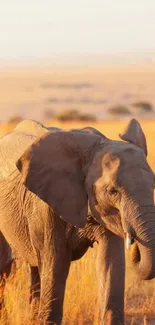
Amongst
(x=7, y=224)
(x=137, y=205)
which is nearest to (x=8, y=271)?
(x=7, y=224)

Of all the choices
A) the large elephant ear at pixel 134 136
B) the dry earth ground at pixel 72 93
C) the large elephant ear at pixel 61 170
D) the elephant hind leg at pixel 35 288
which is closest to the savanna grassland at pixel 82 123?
the dry earth ground at pixel 72 93

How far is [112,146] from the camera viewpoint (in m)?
6.05

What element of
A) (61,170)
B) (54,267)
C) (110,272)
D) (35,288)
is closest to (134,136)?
(61,170)

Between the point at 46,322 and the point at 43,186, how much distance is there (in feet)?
3.10

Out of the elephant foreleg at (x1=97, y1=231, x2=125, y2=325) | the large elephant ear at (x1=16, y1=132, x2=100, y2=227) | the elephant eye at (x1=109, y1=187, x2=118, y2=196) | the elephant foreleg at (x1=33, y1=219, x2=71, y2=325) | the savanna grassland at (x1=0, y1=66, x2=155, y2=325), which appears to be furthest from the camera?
the savanna grassland at (x1=0, y1=66, x2=155, y2=325)

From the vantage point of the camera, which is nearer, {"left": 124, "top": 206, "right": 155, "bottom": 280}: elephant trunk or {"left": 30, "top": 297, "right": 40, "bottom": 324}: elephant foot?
{"left": 124, "top": 206, "right": 155, "bottom": 280}: elephant trunk

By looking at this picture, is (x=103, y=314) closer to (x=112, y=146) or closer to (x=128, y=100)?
(x=112, y=146)

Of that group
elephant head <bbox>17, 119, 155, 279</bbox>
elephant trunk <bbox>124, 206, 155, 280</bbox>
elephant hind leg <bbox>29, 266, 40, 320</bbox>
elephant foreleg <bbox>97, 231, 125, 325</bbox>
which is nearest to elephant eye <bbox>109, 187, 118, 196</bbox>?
elephant head <bbox>17, 119, 155, 279</bbox>

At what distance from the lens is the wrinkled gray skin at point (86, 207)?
18.6 ft

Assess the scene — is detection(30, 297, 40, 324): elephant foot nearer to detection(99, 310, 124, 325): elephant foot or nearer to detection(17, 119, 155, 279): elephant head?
detection(99, 310, 124, 325): elephant foot

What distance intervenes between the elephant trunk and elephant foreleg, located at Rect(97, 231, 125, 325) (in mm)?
736

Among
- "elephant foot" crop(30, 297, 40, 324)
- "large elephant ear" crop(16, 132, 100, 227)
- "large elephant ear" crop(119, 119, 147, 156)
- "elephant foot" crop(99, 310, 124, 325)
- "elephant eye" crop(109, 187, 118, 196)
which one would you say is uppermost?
"large elephant ear" crop(119, 119, 147, 156)

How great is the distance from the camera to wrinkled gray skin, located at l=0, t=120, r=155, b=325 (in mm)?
5684

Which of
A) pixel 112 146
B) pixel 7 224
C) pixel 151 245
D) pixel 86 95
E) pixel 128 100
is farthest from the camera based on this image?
pixel 86 95
